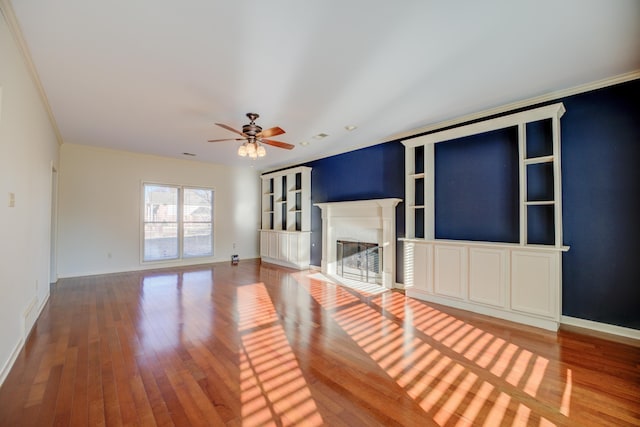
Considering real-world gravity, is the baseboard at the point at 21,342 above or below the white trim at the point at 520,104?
below

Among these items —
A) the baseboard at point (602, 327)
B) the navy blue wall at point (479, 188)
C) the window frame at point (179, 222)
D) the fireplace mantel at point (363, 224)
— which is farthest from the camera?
the window frame at point (179, 222)

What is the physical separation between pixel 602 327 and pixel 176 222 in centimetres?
774

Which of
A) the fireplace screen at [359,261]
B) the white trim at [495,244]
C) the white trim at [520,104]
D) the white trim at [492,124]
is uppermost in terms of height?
the white trim at [520,104]

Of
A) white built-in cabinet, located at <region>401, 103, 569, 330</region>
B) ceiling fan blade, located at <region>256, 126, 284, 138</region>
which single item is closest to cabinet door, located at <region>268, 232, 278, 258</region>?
white built-in cabinet, located at <region>401, 103, 569, 330</region>

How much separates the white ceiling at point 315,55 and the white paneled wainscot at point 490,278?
6.10 feet

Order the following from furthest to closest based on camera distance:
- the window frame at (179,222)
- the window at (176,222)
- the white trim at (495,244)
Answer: the window at (176,222) → the window frame at (179,222) → the white trim at (495,244)

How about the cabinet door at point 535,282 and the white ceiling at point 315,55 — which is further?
the cabinet door at point 535,282

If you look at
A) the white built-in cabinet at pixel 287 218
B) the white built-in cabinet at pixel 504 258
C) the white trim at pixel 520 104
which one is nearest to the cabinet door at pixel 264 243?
the white built-in cabinet at pixel 287 218

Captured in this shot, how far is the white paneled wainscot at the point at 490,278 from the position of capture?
10.2ft

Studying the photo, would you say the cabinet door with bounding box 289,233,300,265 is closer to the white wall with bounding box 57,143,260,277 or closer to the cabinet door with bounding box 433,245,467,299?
the white wall with bounding box 57,143,260,277

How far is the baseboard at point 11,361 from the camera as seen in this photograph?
6.92 feet

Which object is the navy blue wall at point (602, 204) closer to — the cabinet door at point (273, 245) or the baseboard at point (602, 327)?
the baseboard at point (602, 327)

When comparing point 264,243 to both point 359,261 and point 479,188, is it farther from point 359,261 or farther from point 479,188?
point 479,188

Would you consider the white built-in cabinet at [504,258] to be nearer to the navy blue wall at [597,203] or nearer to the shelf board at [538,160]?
the shelf board at [538,160]
